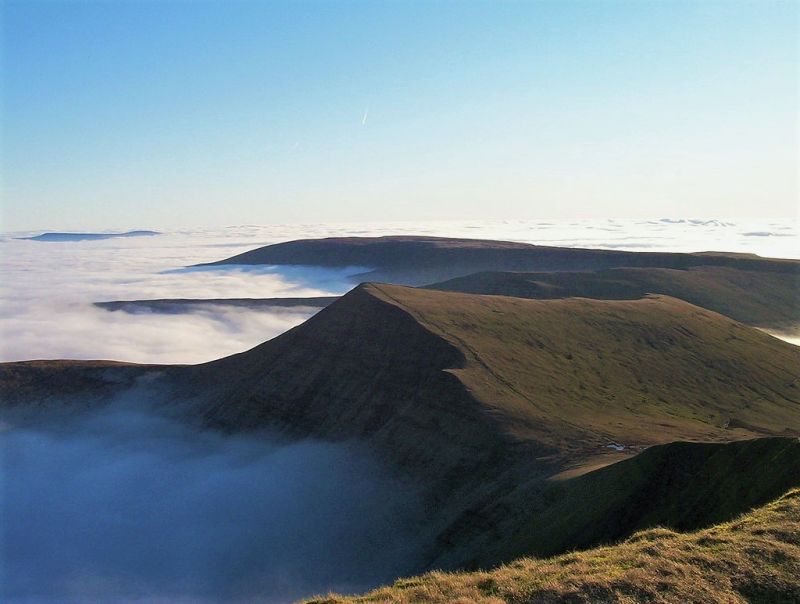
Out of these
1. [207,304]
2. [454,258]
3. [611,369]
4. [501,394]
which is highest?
[454,258]

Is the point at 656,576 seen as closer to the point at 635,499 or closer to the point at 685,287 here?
the point at 635,499

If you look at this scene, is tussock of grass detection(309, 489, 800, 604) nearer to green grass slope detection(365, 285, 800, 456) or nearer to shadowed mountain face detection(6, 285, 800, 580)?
shadowed mountain face detection(6, 285, 800, 580)

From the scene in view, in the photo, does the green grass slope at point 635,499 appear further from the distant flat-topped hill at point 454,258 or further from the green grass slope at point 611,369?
the distant flat-topped hill at point 454,258

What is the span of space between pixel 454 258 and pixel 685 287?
67064mm

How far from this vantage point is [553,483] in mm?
26797

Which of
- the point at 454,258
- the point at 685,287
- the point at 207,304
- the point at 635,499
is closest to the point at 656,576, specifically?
the point at 635,499

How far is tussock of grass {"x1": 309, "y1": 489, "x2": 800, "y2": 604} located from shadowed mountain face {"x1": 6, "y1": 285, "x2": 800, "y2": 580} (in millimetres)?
5260

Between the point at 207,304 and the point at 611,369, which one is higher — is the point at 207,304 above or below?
below

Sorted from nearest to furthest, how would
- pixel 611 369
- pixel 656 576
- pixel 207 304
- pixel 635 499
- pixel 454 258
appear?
pixel 656 576, pixel 635 499, pixel 611 369, pixel 207 304, pixel 454 258

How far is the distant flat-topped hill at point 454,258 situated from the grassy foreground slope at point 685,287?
8.53 metres

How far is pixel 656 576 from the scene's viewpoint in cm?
1185

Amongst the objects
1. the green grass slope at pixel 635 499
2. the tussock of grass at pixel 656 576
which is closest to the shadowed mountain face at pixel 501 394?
the green grass slope at pixel 635 499

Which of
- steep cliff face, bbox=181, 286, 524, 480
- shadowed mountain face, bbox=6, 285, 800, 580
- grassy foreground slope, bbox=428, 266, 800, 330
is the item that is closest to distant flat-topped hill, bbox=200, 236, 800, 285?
grassy foreground slope, bbox=428, 266, 800, 330

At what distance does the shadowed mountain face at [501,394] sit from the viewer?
25953 mm
